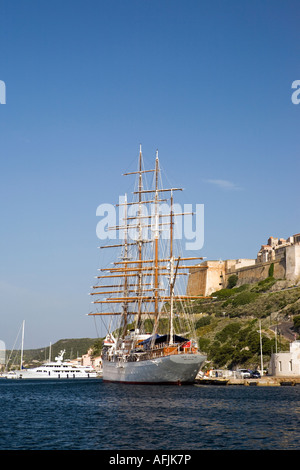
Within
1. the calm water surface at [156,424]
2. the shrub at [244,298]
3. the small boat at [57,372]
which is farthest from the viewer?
the small boat at [57,372]

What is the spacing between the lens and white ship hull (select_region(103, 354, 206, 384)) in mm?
61531

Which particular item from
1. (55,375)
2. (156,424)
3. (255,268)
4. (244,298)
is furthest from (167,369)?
(255,268)

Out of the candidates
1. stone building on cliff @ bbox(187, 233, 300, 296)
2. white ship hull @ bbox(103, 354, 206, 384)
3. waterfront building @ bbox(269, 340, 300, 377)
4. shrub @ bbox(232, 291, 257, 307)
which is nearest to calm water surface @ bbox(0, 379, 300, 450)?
white ship hull @ bbox(103, 354, 206, 384)

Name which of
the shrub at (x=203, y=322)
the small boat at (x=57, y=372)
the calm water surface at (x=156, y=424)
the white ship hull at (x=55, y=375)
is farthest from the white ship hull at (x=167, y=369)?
the small boat at (x=57, y=372)

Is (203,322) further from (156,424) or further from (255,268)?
(156,424)

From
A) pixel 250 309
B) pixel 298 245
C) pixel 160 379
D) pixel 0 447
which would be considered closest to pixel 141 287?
pixel 160 379

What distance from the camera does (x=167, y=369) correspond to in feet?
206

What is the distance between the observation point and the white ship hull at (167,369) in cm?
6153

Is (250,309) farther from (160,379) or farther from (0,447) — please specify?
(0,447)

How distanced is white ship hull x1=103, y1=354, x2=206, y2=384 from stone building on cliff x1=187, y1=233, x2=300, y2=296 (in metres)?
60.4

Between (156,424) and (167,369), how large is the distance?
32901 mm

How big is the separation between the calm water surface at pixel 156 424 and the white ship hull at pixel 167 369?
1577 cm

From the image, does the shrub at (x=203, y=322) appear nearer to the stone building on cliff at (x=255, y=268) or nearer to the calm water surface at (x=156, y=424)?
the stone building on cliff at (x=255, y=268)

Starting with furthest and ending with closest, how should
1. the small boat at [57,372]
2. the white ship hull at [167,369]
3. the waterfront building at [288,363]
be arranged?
the small boat at [57,372]
the waterfront building at [288,363]
the white ship hull at [167,369]
